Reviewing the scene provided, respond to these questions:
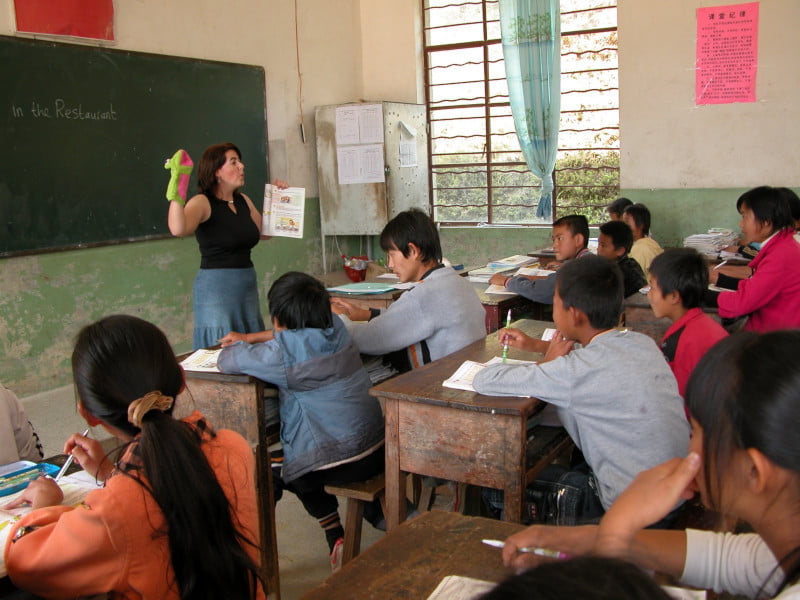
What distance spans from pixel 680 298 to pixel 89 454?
1832 mm

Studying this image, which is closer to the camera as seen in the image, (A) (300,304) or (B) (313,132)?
(A) (300,304)

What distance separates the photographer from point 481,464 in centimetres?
204

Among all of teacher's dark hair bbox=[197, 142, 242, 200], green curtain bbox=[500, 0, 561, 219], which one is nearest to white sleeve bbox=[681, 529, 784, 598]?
teacher's dark hair bbox=[197, 142, 242, 200]

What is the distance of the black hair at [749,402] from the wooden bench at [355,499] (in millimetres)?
1387

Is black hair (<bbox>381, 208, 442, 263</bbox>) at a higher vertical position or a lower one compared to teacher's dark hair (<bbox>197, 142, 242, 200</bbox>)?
lower

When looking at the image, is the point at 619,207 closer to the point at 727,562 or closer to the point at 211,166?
the point at 211,166

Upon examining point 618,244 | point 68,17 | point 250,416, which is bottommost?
point 250,416

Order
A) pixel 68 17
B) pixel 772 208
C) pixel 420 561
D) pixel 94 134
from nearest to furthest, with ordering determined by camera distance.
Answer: pixel 420 561
pixel 772 208
pixel 68 17
pixel 94 134

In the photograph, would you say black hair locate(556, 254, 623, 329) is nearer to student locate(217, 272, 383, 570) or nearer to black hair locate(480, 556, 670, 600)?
student locate(217, 272, 383, 570)

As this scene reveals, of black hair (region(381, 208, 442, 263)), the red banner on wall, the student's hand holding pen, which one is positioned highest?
the red banner on wall

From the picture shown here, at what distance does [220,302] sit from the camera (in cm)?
340

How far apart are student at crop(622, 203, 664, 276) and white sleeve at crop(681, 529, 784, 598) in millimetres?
3557

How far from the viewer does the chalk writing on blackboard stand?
4.22 meters

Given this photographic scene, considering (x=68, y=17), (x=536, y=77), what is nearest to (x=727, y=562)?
(x=68, y=17)
